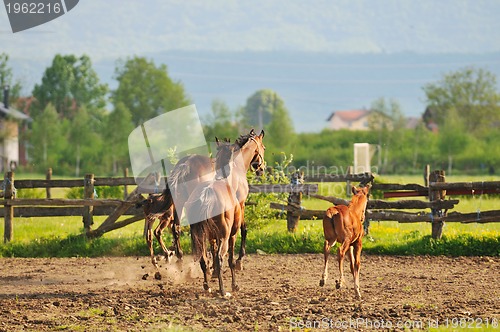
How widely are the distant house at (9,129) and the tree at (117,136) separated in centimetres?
822

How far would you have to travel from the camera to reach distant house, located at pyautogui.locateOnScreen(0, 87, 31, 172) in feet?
226

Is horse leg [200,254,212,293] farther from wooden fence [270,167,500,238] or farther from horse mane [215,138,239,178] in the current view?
wooden fence [270,167,500,238]

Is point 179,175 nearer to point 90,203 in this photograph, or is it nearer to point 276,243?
point 276,243

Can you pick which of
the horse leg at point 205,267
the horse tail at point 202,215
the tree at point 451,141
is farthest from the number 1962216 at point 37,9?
the tree at point 451,141

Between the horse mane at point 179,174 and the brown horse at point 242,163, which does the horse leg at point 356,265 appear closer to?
the brown horse at point 242,163

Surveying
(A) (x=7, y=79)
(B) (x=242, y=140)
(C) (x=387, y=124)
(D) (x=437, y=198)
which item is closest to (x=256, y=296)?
(B) (x=242, y=140)

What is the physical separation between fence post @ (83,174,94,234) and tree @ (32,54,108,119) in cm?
7096

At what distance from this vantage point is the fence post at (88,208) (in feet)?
55.4

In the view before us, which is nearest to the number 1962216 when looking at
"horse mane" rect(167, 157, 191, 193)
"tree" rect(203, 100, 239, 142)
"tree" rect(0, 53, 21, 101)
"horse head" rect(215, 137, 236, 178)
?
"horse mane" rect(167, 157, 191, 193)

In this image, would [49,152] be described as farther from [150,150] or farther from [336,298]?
[336,298]

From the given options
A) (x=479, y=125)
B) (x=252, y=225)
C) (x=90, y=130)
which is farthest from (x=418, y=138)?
(x=252, y=225)

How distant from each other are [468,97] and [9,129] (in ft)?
171

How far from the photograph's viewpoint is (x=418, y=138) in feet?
245

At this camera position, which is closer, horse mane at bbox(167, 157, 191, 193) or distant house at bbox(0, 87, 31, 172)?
horse mane at bbox(167, 157, 191, 193)
